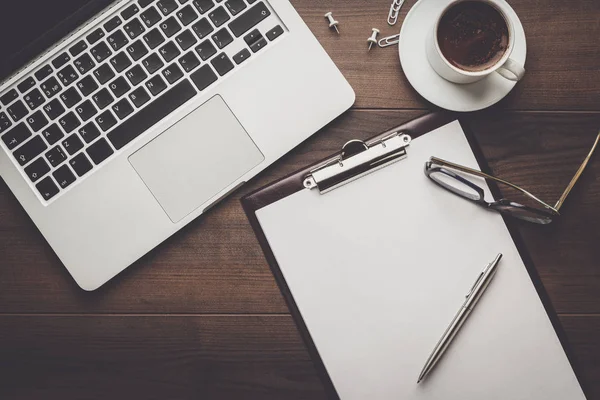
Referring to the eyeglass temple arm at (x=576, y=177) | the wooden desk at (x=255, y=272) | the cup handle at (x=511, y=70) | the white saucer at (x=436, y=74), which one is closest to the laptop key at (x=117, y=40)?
the wooden desk at (x=255, y=272)

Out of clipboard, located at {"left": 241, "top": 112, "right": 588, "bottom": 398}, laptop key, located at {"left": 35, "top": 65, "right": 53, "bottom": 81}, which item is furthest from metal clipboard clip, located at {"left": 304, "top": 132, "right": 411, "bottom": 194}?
laptop key, located at {"left": 35, "top": 65, "right": 53, "bottom": 81}

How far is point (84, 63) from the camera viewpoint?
571 millimetres

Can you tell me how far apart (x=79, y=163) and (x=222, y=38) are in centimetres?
21

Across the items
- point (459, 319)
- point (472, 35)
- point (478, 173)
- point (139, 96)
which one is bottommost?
point (459, 319)

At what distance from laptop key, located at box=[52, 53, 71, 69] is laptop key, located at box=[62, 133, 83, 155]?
8cm

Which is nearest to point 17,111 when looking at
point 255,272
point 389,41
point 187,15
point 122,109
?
point 122,109

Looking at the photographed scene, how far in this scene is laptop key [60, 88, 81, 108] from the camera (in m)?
0.57

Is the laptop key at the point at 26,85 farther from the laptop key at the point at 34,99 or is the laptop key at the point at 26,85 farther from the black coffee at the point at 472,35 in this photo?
the black coffee at the point at 472,35

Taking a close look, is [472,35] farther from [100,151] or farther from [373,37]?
[100,151]

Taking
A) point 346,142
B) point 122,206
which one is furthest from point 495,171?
point 122,206

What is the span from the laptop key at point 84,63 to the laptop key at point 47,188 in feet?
0.42

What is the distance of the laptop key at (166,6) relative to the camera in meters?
0.57

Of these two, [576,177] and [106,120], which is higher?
[106,120]

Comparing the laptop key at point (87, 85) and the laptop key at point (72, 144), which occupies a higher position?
the laptop key at point (87, 85)
